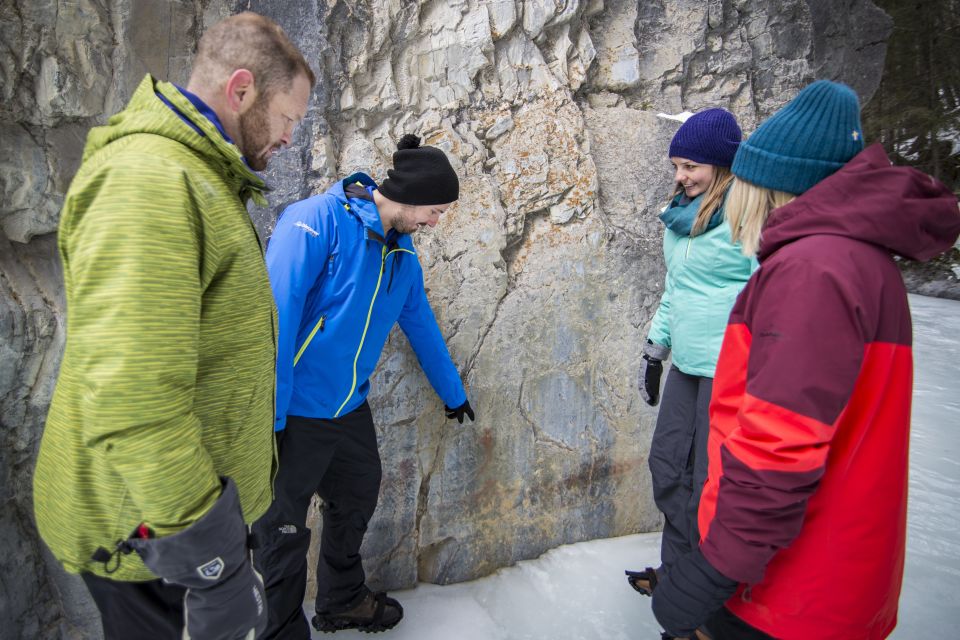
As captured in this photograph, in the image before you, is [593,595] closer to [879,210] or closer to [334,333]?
[334,333]

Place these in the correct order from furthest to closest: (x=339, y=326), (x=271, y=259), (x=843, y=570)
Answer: (x=339, y=326) < (x=271, y=259) < (x=843, y=570)

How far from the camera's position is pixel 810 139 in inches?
46.5

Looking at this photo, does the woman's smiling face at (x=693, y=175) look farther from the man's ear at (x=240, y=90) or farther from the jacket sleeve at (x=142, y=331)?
the jacket sleeve at (x=142, y=331)

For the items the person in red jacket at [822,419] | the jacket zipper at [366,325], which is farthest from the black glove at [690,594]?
the jacket zipper at [366,325]

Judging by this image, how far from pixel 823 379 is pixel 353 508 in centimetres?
172

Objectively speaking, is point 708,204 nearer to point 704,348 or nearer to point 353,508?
point 704,348

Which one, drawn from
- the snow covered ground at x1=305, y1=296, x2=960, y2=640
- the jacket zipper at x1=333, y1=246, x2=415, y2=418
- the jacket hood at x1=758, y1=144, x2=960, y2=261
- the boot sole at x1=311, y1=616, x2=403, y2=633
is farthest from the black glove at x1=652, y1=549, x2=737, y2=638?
the boot sole at x1=311, y1=616, x2=403, y2=633

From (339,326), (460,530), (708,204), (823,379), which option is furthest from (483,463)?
(823,379)

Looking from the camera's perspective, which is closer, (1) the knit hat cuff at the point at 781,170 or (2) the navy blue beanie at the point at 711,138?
(1) the knit hat cuff at the point at 781,170

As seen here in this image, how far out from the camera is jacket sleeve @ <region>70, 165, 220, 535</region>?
860 mm

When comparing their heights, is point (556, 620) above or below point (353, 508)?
below

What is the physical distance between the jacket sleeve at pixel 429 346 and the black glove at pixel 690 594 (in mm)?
1272

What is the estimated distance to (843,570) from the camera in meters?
1.05

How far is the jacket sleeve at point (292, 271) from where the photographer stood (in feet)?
5.48
